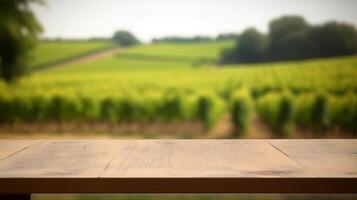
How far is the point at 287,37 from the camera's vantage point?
6645 millimetres

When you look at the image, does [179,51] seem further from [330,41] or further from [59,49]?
[330,41]

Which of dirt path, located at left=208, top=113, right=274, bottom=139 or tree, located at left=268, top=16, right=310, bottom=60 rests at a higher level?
tree, located at left=268, top=16, right=310, bottom=60

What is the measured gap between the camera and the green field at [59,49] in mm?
6562

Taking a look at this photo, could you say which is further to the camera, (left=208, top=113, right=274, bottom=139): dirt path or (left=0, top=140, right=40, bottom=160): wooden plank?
(left=208, top=113, right=274, bottom=139): dirt path

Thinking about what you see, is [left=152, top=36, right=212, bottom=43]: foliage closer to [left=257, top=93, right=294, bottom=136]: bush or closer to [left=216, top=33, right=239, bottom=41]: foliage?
[left=216, top=33, right=239, bottom=41]: foliage

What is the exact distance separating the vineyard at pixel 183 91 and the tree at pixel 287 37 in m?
0.16

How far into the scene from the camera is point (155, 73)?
23.7 ft

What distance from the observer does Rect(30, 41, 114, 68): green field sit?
6.56 meters

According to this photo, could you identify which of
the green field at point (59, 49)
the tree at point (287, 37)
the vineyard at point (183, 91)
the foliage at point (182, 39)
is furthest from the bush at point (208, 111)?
the green field at point (59, 49)

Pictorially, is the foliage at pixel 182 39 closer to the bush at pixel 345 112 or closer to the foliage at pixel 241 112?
the foliage at pixel 241 112

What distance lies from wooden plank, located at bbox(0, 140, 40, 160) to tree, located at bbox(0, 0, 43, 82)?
221 inches

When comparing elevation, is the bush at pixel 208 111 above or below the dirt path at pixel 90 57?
below

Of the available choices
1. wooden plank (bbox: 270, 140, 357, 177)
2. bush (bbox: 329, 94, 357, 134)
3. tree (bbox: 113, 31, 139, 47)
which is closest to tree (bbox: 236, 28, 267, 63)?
bush (bbox: 329, 94, 357, 134)

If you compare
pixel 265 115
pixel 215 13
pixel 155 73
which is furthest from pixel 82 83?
pixel 265 115
